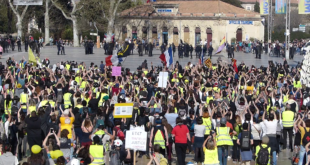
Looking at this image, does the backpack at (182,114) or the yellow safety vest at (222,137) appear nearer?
the yellow safety vest at (222,137)

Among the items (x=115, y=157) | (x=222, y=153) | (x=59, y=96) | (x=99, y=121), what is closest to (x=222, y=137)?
(x=222, y=153)

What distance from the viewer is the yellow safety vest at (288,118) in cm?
1349

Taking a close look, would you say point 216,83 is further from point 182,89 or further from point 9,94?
point 9,94

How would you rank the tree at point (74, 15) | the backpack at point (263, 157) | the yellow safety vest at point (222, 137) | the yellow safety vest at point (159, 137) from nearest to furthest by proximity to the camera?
the backpack at point (263, 157)
the yellow safety vest at point (222, 137)
the yellow safety vest at point (159, 137)
the tree at point (74, 15)

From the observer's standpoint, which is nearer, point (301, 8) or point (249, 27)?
point (301, 8)

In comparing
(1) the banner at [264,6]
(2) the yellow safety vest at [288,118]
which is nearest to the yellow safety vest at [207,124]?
(2) the yellow safety vest at [288,118]

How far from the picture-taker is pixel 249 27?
6731 centimetres

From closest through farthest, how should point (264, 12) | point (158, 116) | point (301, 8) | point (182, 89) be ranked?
point (158, 116), point (182, 89), point (301, 8), point (264, 12)

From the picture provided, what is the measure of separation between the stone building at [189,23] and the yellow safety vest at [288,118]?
169 feet

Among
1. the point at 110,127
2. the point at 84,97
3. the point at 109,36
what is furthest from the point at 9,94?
the point at 109,36

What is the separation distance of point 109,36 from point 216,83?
39.9 metres

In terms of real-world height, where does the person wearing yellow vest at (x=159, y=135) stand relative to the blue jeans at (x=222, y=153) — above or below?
above

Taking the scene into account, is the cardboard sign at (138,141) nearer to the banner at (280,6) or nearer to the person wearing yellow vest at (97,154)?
the person wearing yellow vest at (97,154)

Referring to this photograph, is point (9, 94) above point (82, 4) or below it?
below
